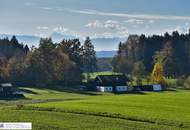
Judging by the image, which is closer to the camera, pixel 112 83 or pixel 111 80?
pixel 112 83

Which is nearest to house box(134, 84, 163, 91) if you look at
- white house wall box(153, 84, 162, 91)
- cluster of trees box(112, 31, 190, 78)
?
white house wall box(153, 84, 162, 91)

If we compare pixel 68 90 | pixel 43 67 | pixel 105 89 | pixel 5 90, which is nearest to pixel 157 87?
pixel 105 89

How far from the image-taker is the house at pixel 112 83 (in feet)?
362

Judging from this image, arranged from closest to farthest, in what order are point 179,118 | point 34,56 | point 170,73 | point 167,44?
point 179,118 → point 34,56 → point 170,73 → point 167,44

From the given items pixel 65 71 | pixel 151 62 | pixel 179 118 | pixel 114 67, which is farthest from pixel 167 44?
pixel 179 118

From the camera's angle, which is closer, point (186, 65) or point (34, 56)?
point (34, 56)

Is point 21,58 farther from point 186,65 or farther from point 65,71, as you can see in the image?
point 186,65

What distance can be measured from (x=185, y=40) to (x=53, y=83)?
61.2 metres

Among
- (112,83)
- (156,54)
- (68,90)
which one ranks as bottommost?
(68,90)

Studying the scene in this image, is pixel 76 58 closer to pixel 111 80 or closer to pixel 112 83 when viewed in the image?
pixel 111 80

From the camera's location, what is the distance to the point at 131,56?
158m

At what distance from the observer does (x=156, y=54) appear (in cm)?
14400

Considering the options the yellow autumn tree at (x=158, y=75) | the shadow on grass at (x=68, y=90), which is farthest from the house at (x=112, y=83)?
the yellow autumn tree at (x=158, y=75)

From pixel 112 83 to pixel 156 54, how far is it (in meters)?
35.3
